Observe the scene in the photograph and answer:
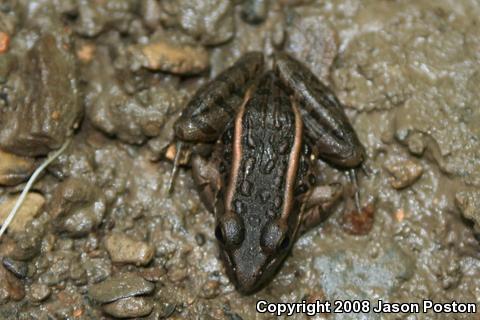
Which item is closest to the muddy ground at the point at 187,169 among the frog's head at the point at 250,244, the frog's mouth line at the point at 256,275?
the frog's mouth line at the point at 256,275

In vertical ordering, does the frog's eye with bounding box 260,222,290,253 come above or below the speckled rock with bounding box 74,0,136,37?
below

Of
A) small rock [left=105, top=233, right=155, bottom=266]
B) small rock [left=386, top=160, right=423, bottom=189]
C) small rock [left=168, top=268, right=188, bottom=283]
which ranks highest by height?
small rock [left=386, top=160, right=423, bottom=189]

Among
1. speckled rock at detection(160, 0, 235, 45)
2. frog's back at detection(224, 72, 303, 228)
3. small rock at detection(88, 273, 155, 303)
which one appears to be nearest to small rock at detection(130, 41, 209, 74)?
speckled rock at detection(160, 0, 235, 45)

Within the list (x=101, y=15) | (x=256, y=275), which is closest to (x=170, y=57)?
(x=101, y=15)

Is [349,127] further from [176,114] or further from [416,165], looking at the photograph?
[176,114]

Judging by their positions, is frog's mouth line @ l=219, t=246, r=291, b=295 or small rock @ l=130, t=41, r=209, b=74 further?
small rock @ l=130, t=41, r=209, b=74

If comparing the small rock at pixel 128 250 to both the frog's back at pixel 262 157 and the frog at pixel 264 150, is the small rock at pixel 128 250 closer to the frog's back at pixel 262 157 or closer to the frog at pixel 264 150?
the frog at pixel 264 150

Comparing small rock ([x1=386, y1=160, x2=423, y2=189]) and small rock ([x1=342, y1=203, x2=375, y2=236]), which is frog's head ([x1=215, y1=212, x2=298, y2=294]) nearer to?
small rock ([x1=342, y1=203, x2=375, y2=236])

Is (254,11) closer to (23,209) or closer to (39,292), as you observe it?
(23,209)

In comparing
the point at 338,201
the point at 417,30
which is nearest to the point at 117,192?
the point at 338,201
